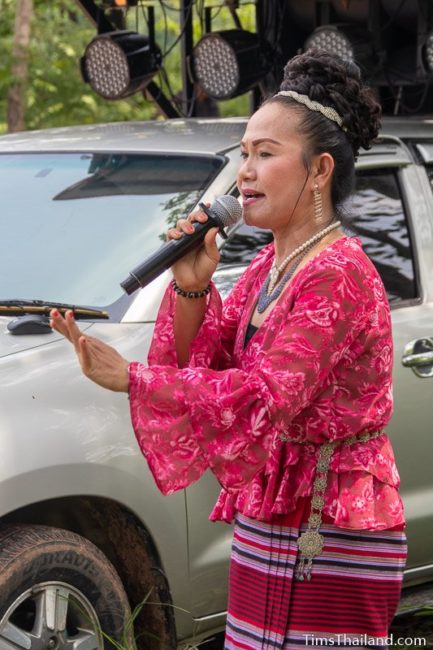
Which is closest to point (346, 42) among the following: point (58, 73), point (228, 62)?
point (228, 62)

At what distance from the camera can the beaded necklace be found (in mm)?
2631

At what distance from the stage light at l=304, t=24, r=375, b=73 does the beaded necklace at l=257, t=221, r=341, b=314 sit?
212 centimetres

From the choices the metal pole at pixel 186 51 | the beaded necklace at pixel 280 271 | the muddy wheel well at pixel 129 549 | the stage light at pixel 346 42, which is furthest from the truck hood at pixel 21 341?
the metal pole at pixel 186 51

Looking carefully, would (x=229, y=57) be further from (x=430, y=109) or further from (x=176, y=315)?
(x=176, y=315)

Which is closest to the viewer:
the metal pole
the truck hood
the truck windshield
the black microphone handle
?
the black microphone handle

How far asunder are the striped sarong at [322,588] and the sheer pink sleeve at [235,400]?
1.04 ft

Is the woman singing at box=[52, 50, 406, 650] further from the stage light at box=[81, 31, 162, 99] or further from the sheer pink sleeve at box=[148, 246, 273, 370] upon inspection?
the stage light at box=[81, 31, 162, 99]

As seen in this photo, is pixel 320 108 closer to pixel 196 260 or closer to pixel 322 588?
pixel 196 260

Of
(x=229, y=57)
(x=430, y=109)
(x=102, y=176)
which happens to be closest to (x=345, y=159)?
(x=102, y=176)

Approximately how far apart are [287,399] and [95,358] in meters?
0.36

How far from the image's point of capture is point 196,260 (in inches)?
104

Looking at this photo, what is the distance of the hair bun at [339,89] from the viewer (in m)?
2.64

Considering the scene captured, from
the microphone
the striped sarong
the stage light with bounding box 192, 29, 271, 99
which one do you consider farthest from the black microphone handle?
the stage light with bounding box 192, 29, 271, 99

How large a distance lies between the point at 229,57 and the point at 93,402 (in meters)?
2.38
